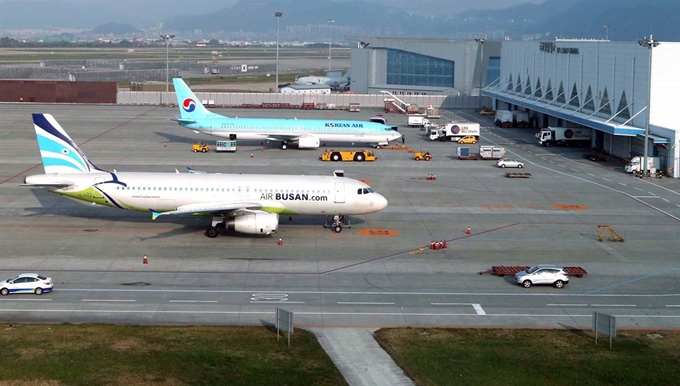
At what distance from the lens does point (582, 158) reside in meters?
97.7

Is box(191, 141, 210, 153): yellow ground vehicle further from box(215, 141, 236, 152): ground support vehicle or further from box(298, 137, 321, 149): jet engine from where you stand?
box(298, 137, 321, 149): jet engine

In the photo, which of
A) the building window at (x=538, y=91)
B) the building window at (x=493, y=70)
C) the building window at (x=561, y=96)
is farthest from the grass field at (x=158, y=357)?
the building window at (x=493, y=70)

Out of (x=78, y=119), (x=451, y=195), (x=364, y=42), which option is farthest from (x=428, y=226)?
(x=364, y=42)

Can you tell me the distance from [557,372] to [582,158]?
216 ft

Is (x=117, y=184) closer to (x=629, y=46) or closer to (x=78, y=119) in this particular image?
(x=629, y=46)

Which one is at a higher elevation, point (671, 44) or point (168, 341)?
point (671, 44)

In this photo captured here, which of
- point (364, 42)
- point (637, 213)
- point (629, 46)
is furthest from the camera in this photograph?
point (364, 42)

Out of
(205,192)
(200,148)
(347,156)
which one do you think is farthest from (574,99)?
(205,192)

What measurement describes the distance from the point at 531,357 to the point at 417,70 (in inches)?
5555

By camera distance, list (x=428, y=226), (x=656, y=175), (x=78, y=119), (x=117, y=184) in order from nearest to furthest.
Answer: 1. (x=117, y=184)
2. (x=428, y=226)
3. (x=656, y=175)
4. (x=78, y=119)

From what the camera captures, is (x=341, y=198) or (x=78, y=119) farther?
(x=78, y=119)

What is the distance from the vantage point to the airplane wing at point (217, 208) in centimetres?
5581

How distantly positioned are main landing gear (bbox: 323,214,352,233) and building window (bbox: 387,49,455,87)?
113m

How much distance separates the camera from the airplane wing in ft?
183
